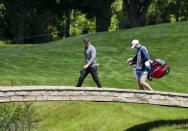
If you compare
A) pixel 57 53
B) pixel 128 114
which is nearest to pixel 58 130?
pixel 128 114

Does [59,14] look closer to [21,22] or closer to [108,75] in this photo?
[21,22]

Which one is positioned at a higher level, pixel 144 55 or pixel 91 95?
pixel 144 55

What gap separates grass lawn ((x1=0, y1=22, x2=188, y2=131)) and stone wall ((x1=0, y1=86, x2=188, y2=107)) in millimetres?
1309

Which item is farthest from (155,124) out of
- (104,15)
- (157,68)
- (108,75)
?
(104,15)

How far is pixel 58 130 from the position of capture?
A: 17438 millimetres

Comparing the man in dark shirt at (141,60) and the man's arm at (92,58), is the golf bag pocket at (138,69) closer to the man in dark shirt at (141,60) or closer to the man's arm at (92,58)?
the man in dark shirt at (141,60)

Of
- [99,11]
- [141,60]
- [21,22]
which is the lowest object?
[21,22]

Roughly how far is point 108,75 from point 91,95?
10.3m

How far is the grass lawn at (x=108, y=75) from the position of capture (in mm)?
16803

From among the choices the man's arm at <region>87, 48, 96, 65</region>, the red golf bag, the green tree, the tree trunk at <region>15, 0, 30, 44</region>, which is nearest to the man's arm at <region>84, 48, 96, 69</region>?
the man's arm at <region>87, 48, 96, 65</region>

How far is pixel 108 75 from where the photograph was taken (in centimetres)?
2441

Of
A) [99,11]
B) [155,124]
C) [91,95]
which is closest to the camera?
[91,95]

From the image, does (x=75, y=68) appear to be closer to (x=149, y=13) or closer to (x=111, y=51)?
(x=111, y=51)

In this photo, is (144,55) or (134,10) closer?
(144,55)
